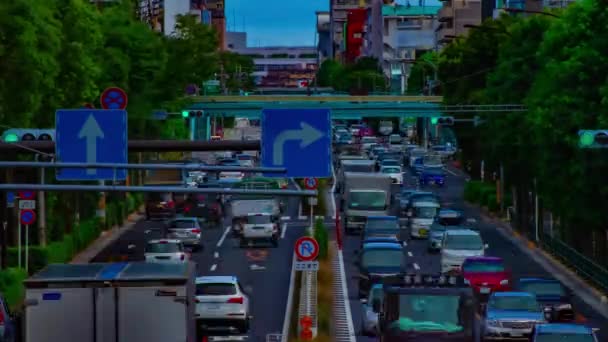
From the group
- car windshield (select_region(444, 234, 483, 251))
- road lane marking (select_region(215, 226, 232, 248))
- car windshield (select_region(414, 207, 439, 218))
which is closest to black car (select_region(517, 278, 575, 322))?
car windshield (select_region(444, 234, 483, 251))

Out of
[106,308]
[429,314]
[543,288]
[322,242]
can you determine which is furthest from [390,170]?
[106,308]

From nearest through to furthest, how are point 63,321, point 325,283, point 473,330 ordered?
point 63,321 < point 473,330 < point 325,283

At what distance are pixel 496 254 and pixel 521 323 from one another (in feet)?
86.7

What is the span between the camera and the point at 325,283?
4944 centimetres

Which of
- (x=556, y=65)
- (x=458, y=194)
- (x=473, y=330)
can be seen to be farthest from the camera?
(x=458, y=194)

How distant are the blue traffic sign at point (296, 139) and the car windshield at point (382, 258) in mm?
24979

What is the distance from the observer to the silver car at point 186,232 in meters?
64.6

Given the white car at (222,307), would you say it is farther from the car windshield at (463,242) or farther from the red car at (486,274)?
the car windshield at (463,242)

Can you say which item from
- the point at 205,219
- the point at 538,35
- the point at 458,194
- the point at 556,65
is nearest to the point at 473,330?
the point at 556,65

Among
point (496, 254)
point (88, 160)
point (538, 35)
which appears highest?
point (538, 35)

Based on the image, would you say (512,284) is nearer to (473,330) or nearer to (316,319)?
(316,319)

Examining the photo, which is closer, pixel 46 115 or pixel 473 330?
pixel 473 330

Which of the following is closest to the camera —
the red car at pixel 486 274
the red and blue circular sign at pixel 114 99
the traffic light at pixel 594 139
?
the traffic light at pixel 594 139

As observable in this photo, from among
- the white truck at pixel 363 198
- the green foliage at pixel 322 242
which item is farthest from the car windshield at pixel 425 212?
the green foliage at pixel 322 242
